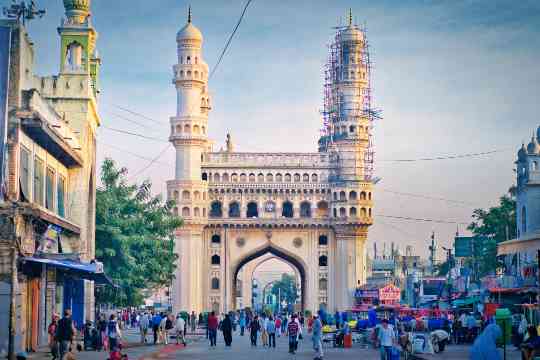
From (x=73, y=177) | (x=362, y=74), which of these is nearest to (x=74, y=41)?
(x=73, y=177)

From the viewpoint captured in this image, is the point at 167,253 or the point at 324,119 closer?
the point at 167,253

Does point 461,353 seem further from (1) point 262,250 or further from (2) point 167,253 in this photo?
(1) point 262,250

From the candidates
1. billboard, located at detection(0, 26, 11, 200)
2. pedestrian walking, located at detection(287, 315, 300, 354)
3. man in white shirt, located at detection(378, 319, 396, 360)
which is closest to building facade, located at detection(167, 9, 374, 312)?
pedestrian walking, located at detection(287, 315, 300, 354)

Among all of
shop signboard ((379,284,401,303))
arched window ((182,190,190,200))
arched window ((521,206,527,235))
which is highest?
arched window ((182,190,190,200))

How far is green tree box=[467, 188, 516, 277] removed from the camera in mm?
54656

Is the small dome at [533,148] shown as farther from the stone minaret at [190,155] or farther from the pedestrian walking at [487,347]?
the pedestrian walking at [487,347]

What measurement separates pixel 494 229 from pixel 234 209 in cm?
1838

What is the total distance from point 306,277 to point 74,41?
3722 centimetres

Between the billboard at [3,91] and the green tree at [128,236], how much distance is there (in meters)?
16.0

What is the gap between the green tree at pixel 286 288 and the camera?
435ft

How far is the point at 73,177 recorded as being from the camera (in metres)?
31.7

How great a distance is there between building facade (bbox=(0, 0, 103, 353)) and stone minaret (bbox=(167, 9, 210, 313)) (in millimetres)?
30163

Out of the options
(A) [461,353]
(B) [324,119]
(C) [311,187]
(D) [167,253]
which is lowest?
(A) [461,353]

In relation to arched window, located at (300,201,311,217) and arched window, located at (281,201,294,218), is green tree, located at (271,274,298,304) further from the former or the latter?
arched window, located at (300,201,311,217)
